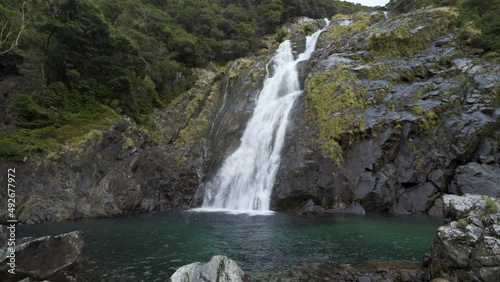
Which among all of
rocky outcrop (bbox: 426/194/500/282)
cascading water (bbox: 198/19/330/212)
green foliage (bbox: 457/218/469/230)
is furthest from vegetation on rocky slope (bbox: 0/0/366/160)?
green foliage (bbox: 457/218/469/230)

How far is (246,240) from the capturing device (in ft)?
41.0

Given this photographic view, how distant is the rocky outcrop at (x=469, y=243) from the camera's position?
687 centimetres

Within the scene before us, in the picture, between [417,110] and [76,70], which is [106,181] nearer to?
[76,70]

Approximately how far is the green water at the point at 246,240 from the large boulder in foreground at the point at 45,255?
0.94 metres

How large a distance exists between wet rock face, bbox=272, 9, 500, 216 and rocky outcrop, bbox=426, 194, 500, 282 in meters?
10.2

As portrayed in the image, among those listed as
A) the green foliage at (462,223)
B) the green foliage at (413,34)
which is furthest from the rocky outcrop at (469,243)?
the green foliage at (413,34)

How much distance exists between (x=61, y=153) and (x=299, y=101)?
18.0m

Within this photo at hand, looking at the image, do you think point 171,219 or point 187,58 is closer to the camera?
point 171,219

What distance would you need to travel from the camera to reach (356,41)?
92.5 feet

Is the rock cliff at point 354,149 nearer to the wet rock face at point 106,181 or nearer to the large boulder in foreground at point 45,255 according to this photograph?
the wet rock face at point 106,181

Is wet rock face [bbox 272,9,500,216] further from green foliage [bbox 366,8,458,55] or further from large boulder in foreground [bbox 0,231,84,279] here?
large boulder in foreground [bbox 0,231,84,279]

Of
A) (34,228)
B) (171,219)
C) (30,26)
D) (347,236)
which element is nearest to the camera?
(347,236)

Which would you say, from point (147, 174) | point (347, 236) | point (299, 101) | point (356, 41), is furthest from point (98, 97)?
point (356, 41)

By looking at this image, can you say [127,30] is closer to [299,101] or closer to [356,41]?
[299,101]
